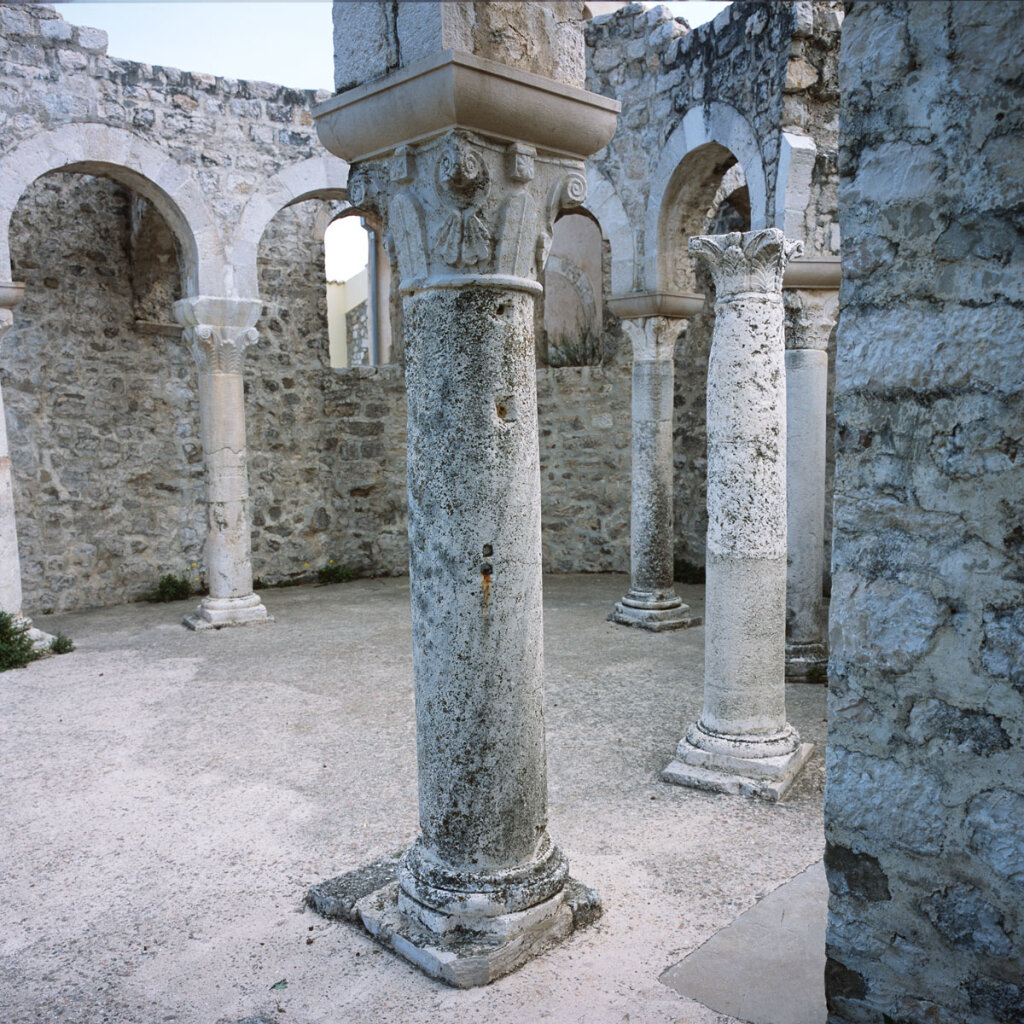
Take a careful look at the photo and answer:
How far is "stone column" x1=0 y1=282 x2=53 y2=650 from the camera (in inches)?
276

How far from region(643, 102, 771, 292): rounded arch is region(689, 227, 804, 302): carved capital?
1929 millimetres

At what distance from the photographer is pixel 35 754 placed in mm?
5059

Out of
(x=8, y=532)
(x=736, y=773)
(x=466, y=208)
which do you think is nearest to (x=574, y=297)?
(x=8, y=532)

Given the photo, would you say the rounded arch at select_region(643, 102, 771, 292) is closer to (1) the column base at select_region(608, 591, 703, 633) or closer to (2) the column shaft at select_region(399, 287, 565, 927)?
(1) the column base at select_region(608, 591, 703, 633)

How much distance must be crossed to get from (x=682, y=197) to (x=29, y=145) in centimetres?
512

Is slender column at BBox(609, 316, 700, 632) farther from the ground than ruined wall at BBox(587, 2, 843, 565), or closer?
closer

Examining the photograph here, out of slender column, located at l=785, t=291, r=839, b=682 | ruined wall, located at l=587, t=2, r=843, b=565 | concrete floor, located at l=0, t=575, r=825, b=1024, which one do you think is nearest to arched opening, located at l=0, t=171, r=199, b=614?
concrete floor, located at l=0, t=575, r=825, b=1024

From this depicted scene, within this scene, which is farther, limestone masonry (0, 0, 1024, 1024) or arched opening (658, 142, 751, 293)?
arched opening (658, 142, 751, 293)

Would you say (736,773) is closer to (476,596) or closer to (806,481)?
(476,596)

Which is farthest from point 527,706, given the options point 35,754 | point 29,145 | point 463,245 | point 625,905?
point 29,145

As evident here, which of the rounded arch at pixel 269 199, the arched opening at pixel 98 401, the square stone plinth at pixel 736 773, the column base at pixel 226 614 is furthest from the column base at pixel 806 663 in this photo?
the arched opening at pixel 98 401

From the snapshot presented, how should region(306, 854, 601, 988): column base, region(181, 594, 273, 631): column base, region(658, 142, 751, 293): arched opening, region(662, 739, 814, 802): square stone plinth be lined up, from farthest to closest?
region(181, 594, 273, 631): column base < region(658, 142, 751, 293): arched opening < region(662, 739, 814, 802): square stone plinth < region(306, 854, 601, 988): column base

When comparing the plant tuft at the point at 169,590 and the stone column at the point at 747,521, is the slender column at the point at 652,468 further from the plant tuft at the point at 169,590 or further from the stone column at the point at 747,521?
the plant tuft at the point at 169,590

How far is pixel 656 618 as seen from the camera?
25.3 feet
